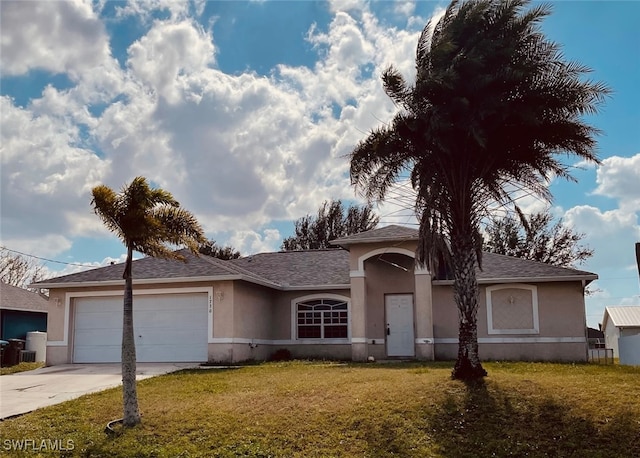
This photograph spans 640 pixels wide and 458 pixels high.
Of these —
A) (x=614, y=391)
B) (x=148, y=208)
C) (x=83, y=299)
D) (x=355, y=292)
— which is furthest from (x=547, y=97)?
(x=83, y=299)

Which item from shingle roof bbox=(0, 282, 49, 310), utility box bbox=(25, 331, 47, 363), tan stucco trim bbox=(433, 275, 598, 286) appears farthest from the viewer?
shingle roof bbox=(0, 282, 49, 310)

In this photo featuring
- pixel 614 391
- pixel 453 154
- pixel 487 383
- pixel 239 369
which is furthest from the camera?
pixel 239 369

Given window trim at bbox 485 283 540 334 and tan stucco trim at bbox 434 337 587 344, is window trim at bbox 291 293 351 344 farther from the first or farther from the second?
window trim at bbox 485 283 540 334

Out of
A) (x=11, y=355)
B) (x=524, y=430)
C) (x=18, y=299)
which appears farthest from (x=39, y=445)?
(x=18, y=299)

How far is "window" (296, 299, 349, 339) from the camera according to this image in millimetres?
22422

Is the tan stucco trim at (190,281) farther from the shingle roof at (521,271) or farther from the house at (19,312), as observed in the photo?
the house at (19,312)

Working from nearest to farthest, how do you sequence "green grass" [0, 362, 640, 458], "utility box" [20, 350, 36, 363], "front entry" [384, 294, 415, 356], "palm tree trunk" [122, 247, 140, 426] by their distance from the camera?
"green grass" [0, 362, 640, 458] → "palm tree trunk" [122, 247, 140, 426] → "front entry" [384, 294, 415, 356] → "utility box" [20, 350, 36, 363]

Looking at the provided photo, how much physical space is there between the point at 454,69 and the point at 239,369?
397 inches

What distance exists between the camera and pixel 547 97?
12.4 metres

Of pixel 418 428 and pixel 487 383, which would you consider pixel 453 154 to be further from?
pixel 418 428

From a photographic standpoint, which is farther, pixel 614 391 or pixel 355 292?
pixel 355 292

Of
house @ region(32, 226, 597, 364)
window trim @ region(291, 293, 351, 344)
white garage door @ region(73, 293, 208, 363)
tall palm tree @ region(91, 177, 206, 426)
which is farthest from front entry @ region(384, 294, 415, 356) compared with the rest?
tall palm tree @ region(91, 177, 206, 426)

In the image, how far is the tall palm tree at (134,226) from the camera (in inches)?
426

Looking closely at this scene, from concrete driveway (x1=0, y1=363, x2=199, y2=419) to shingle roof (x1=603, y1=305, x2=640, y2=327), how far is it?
28.7 m
